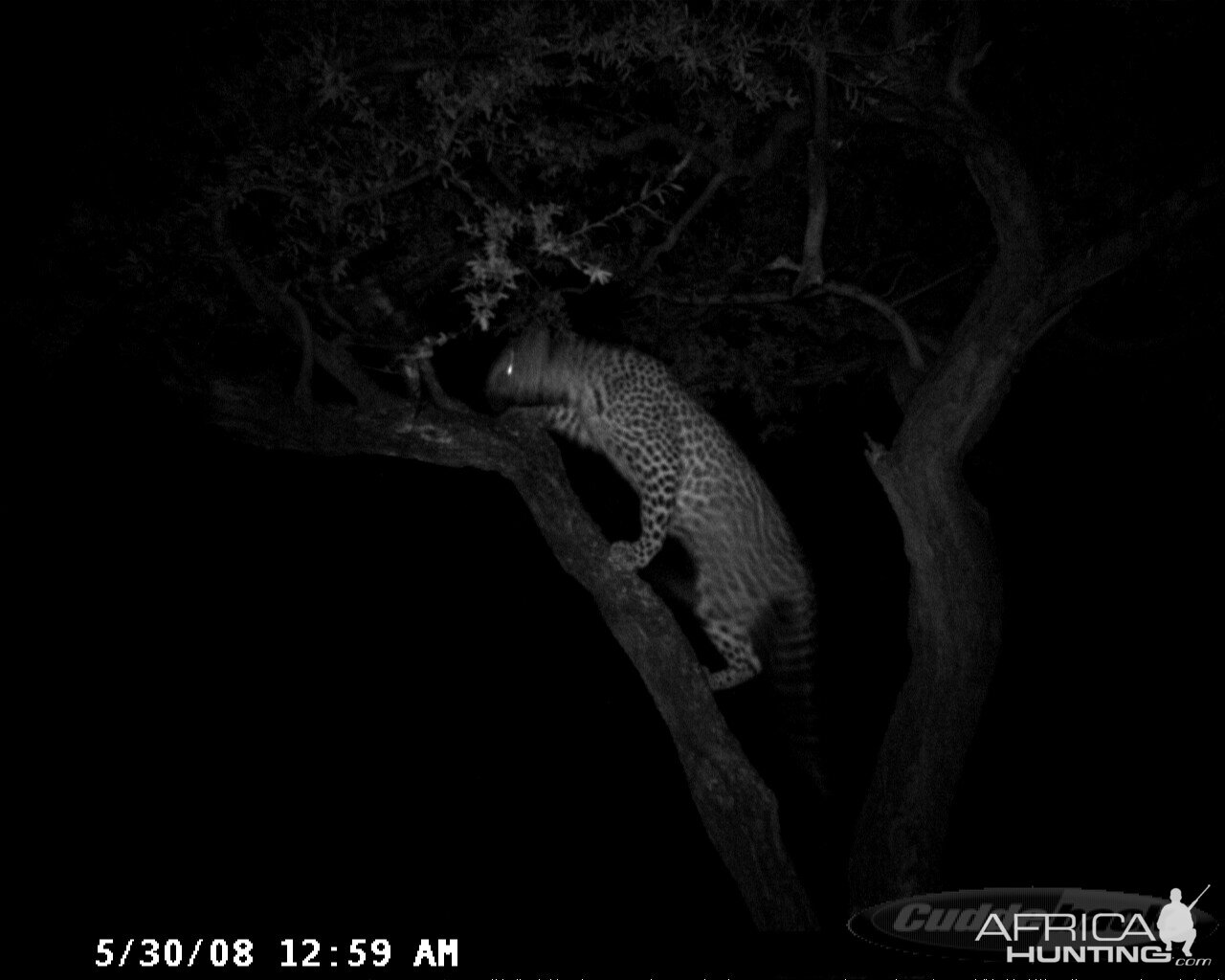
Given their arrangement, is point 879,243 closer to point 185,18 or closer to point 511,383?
point 511,383

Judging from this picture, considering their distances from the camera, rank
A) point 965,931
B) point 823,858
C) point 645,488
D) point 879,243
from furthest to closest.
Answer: point 823,858
point 879,243
point 645,488
point 965,931

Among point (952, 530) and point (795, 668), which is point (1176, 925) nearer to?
point (952, 530)

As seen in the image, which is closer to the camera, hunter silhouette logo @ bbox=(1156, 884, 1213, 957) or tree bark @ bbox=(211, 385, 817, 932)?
hunter silhouette logo @ bbox=(1156, 884, 1213, 957)

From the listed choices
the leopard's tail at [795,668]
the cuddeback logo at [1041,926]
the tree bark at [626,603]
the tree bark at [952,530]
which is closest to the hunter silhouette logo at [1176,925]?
the cuddeback logo at [1041,926]

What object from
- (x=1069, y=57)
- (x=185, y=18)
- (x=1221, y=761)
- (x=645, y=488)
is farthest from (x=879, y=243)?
(x=1221, y=761)

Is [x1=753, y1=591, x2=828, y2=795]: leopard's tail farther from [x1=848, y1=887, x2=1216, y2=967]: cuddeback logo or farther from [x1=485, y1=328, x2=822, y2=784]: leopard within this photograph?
[x1=848, y1=887, x2=1216, y2=967]: cuddeback logo

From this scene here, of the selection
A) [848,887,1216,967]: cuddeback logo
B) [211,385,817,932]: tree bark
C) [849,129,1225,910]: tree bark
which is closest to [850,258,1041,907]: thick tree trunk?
[849,129,1225,910]: tree bark

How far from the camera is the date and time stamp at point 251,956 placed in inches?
206

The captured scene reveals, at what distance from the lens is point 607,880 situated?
975 cm

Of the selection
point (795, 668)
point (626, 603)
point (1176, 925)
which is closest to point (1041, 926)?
point (1176, 925)

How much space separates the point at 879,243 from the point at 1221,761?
6506mm

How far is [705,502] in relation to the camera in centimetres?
573

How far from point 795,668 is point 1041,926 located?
177 cm

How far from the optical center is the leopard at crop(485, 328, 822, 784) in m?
5.71
